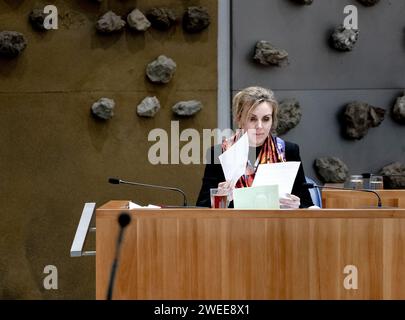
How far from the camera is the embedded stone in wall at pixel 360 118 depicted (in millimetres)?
4254

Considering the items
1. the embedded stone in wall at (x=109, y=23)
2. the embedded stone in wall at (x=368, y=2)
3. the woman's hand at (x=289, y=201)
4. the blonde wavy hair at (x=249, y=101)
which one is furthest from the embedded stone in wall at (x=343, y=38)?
the woman's hand at (x=289, y=201)

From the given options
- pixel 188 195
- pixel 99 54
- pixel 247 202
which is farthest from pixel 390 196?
pixel 99 54

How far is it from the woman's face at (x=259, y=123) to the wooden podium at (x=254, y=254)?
1.04 m

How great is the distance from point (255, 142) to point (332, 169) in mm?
1396

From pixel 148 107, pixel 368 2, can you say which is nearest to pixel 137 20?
pixel 148 107

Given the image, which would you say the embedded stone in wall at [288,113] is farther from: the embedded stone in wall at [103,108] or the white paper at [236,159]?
the white paper at [236,159]

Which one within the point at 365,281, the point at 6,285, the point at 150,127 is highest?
the point at 150,127

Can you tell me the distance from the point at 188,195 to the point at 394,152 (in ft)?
4.47

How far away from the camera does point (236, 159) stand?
8.38ft

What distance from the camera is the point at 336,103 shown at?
430cm

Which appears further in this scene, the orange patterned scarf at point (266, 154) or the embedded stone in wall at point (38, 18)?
the embedded stone in wall at point (38, 18)

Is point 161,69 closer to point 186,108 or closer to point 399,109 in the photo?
point 186,108
